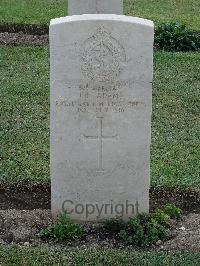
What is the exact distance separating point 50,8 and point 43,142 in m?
8.37

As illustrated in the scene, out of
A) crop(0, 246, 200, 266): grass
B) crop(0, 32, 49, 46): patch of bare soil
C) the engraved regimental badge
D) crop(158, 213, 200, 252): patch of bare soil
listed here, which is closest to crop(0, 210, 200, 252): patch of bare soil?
crop(158, 213, 200, 252): patch of bare soil

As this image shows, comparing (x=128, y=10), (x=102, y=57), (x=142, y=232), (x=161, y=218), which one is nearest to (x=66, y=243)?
(x=142, y=232)

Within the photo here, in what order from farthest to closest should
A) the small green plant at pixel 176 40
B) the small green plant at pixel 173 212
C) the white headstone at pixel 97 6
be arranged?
the small green plant at pixel 176 40, the white headstone at pixel 97 6, the small green plant at pixel 173 212

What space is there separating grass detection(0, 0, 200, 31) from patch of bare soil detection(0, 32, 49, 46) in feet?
2.31

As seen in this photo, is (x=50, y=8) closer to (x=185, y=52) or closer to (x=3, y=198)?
(x=185, y=52)

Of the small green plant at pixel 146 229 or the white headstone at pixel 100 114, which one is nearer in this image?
the white headstone at pixel 100 114

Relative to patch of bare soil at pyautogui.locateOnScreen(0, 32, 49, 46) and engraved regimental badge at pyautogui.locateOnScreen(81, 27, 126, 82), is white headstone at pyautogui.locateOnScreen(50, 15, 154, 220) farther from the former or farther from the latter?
patch of bare soil at pyautogui.locateOnScreen(0, 32, 49, 46)

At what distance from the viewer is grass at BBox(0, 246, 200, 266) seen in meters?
5.41

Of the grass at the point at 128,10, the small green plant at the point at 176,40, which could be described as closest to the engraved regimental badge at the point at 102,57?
the small green plant at the point at 176,40

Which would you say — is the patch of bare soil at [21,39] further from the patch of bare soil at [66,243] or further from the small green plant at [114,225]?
the small green plant at [114,225]

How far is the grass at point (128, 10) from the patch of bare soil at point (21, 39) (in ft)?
2.31

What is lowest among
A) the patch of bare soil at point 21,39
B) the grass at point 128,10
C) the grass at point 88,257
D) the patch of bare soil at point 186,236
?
the grass at point 88,257

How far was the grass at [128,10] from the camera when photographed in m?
14.6

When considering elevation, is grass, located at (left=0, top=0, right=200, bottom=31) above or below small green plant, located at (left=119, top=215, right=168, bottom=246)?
above
